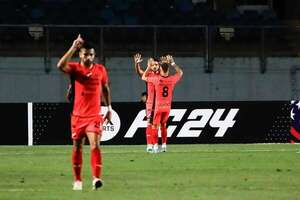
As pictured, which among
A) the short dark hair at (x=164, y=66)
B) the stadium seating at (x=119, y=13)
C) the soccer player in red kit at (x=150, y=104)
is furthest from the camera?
the stadium seating at (x=119, y=13)

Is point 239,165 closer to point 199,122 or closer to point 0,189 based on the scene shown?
point 0,189

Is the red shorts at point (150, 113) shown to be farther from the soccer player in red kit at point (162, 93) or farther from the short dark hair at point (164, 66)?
the short dark hair at point (164, 66)

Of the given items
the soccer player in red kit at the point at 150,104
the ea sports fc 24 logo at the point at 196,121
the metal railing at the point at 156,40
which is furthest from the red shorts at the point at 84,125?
the metal railing at the point at 156,40

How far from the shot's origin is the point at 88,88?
1385cm

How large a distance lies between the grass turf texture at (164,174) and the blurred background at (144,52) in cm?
650

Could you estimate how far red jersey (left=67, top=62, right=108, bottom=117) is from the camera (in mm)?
13758

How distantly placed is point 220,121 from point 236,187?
14975 mm

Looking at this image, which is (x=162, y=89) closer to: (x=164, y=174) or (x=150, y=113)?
(x=150, y=113)

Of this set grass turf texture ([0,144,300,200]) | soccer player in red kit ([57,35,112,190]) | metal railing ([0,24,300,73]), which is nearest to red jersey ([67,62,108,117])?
soccer player in red kit ([57,35,112,190])

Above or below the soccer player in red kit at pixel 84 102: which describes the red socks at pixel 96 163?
below

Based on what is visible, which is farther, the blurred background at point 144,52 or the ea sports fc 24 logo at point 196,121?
the blurred background at point 144,52

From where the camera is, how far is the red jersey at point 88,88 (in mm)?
13758

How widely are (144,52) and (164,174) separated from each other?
1585 centimetres

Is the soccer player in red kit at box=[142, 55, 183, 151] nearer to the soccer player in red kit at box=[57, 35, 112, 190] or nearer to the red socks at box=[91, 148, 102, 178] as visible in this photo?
the soccer player in red kit at box=[57, 35, 112, 190]
